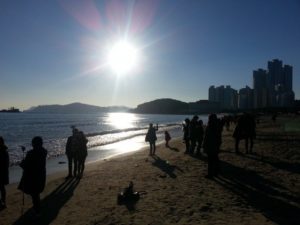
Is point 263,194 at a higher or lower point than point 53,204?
higher

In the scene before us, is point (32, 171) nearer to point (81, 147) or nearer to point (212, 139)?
point (212, 139)

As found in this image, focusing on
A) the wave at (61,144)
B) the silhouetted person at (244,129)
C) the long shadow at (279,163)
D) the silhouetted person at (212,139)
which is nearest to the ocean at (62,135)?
the wave at (61,144)

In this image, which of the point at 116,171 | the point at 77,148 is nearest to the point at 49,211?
the point at 77,148

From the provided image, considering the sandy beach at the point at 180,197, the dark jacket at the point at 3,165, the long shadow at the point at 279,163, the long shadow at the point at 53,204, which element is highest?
the dark jacket at the point at 3,165

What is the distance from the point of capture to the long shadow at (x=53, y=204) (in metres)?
8.70

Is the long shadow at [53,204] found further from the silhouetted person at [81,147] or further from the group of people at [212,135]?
the group of people at [212,135]

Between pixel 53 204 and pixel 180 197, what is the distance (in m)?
3.35

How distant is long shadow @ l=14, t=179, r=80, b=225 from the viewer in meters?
8.70

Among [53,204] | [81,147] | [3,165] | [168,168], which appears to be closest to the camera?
[3,165]

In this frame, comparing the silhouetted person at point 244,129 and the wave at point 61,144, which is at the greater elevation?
the silhouetted person at point 244,129

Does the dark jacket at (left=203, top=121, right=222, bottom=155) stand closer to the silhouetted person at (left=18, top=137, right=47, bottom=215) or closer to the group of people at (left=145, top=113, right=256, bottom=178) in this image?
the group of people at (left=145, top=113, right=256, bottom=178)

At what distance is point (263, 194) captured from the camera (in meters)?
9.73

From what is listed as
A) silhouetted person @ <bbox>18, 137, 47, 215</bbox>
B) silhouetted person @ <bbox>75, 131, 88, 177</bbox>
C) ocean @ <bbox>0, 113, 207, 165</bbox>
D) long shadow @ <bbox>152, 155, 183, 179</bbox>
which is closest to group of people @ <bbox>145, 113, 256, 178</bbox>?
long shadow @ <bbox>152, 155, 183, 179</bbox>

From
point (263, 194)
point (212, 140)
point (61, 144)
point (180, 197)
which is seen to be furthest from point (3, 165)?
point (61, 144)
